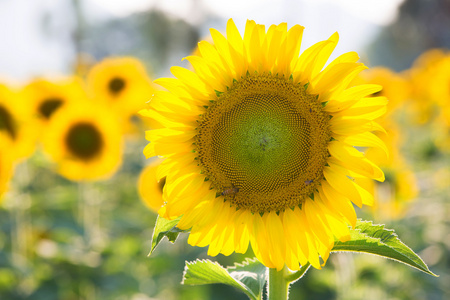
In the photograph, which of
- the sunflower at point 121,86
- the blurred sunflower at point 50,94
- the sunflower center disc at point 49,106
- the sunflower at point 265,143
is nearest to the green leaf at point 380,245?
the sunflower at point 265,143

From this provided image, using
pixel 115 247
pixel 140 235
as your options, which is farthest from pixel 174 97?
pixel 140 235

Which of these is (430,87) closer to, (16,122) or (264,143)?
(16,122)

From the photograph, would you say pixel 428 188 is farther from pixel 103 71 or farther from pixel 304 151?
pixel 304 151

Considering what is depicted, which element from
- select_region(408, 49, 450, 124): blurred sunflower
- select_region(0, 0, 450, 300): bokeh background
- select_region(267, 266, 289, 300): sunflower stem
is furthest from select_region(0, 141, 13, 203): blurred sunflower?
select_region(408, 49, 450, 124): blurred sunflower

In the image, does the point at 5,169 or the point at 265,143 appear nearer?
the point at 265,143

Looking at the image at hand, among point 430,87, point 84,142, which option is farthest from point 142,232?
point 430,87

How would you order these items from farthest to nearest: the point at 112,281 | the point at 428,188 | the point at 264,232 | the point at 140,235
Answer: the point at 428,188 < the point at 140,235 < the point at 112,281 < the point at 264,232
